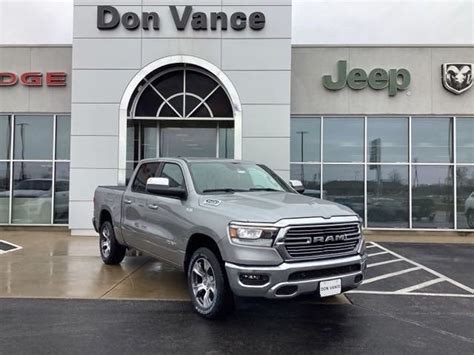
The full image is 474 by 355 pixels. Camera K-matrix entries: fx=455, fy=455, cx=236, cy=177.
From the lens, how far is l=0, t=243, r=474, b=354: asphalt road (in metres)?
4.63

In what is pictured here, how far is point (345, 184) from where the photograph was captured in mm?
14547

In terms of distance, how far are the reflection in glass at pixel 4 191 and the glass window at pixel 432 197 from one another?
42.7 feet

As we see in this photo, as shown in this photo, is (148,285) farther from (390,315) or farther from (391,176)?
(391,176)

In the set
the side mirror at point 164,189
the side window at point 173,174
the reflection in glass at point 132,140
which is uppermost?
the reflection in glass at point 132,140

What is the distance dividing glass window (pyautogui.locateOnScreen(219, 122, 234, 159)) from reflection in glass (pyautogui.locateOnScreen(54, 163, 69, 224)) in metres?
5.02

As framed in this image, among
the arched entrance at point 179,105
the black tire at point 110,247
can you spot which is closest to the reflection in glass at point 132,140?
the arched entrance at point 179,105

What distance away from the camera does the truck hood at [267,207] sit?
5.12 meters

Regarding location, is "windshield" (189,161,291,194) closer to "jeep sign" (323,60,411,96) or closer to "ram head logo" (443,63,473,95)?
"jeep sign" (323,60,411,96)

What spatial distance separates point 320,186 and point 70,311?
395 inches

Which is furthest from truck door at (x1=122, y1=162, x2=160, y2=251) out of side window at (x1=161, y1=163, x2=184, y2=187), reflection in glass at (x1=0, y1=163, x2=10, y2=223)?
reflection in glass at (x1=0, y1=163, x2=10, y2=223)

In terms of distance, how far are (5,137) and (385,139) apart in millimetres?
12319

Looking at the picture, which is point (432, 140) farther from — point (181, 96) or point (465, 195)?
point (181, 96)

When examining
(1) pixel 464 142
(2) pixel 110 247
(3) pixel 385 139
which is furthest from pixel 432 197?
(2) pixel 110 247

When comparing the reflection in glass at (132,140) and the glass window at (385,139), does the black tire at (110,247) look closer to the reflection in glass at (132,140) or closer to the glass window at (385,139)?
the reflection in glass at (132,140)
